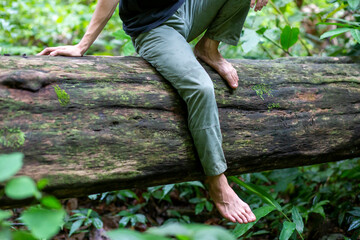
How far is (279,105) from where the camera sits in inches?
81.7

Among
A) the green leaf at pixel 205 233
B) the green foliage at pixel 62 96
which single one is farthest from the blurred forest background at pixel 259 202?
the green leaf at pixel 205 233

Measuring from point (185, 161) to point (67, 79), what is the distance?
0.72 meters

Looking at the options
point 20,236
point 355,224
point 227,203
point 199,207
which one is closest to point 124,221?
point 199,207

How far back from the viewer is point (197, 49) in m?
2.24

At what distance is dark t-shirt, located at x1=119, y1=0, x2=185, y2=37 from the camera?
1.94 meters

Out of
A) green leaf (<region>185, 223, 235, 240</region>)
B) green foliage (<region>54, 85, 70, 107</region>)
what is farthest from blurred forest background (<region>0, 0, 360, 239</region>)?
green leaf (<region>185, 223, 235, 240</region>)

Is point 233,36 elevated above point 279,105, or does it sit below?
above

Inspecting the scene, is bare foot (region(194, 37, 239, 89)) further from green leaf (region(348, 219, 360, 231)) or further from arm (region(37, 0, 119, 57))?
green leaf (region(348, 219, 360, 231))

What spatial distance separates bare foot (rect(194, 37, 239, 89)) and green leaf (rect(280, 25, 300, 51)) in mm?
853

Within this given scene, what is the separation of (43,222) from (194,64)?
4.26ft

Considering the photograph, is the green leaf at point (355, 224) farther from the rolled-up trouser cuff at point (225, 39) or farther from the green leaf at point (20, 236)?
the green leaf at point (20, 236)

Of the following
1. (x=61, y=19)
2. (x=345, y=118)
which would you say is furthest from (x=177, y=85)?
(x=61, y=19)

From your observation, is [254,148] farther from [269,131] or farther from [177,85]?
[177,85]

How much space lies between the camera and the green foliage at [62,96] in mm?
1601
